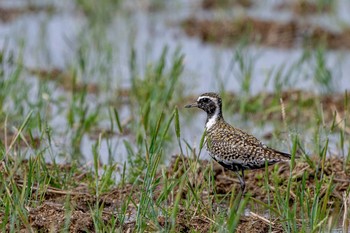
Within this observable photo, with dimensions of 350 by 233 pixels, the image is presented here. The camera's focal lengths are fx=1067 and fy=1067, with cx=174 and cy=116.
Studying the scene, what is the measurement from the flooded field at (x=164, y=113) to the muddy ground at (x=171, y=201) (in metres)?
0.01

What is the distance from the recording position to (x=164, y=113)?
9945 millimetres

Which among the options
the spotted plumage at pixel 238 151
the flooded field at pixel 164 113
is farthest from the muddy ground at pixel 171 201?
the spotted plumage at pixel 238 151

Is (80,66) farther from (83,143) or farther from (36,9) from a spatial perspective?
(36,9)

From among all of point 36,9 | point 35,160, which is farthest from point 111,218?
point 36,9

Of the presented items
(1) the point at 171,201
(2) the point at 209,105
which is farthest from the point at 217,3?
(1) the point at 171,201

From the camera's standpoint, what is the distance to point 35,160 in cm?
737

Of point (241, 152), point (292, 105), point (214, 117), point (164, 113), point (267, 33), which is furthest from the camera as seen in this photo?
point (267, 33)

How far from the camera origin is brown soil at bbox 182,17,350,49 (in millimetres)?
14766

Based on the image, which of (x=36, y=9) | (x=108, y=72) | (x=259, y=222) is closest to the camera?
(x=259, y=222)

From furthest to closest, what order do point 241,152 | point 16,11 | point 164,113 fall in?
point 16,11, point 164,113, point 241,152

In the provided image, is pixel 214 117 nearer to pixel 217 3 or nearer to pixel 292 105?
pixel 292 105

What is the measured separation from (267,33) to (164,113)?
5604mm

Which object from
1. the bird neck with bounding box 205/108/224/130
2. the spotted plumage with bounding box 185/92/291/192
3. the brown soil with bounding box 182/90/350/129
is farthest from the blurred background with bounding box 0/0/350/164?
the spotted plumage with bounding box 185/92/291/192

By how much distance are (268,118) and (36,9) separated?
21.1 feet
